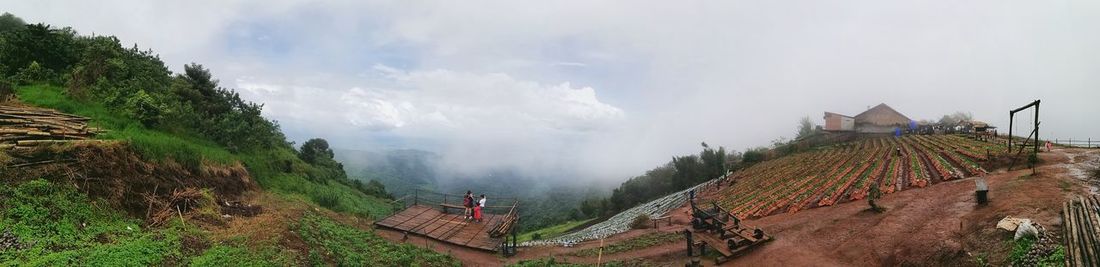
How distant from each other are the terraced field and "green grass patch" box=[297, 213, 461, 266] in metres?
13.2

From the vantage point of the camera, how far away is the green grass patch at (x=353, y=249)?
479 inches

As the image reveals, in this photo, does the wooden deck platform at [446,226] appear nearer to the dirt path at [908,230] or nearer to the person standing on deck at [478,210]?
the person standing on deck at [478,210]

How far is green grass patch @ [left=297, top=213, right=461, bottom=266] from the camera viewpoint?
12172 millimetres

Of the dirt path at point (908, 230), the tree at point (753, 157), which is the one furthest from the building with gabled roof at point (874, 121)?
the dirt path at point (908, 230)

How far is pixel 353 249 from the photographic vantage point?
536 inches

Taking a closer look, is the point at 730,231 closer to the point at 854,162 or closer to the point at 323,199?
the point at 323,199

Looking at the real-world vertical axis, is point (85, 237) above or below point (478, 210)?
above

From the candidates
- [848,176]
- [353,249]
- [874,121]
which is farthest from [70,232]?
[874,121]

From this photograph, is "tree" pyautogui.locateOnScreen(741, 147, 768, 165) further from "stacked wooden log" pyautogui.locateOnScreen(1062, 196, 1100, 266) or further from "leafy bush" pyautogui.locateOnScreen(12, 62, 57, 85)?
"leafy bush" pyautogui.locateOnScreen(12, 62, 57, 85)

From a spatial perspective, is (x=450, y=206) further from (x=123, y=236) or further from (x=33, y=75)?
(x=33, y=75)

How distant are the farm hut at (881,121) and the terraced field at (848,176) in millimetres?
20612

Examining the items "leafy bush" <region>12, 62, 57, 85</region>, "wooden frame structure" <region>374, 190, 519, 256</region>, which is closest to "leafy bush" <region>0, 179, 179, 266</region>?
"wooden frame structure" <region>374, 190, 519, 256</region>

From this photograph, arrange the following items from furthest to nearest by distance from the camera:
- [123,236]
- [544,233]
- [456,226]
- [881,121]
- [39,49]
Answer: [881,121] < [544,233] < [456,226] < [39,49] < [123,236]

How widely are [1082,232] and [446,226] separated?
57.1ft
